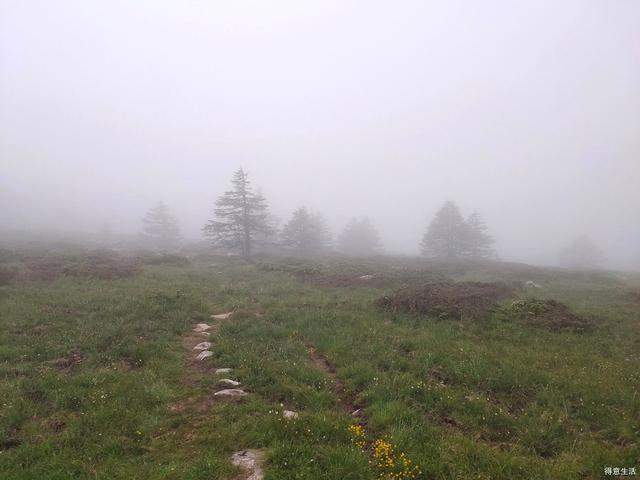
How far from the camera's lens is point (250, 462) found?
664cm

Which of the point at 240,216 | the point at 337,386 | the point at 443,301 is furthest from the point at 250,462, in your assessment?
the point at 240,216

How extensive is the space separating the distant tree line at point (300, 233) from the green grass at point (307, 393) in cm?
2604

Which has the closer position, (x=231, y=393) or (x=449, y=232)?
(x=231, y=393)

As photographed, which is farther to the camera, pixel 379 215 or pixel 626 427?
pixel 379 215

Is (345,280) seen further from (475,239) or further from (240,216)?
(475,239)

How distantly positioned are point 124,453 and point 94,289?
14243mm

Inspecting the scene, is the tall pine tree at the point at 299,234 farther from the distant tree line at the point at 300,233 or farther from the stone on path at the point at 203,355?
the stone on path at the point at 203,355

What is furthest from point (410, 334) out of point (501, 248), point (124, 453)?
point (501, 248)

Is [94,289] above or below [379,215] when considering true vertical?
below

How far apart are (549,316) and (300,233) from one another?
41.5 metres

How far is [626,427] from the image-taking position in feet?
25.0

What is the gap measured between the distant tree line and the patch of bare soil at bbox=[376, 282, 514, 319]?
25301mm

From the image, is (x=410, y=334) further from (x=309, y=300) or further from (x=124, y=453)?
(x=124, y=453)

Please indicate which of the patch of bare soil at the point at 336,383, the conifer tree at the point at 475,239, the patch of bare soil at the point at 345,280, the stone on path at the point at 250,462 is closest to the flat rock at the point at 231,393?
the stone on path at the point at 250,462
